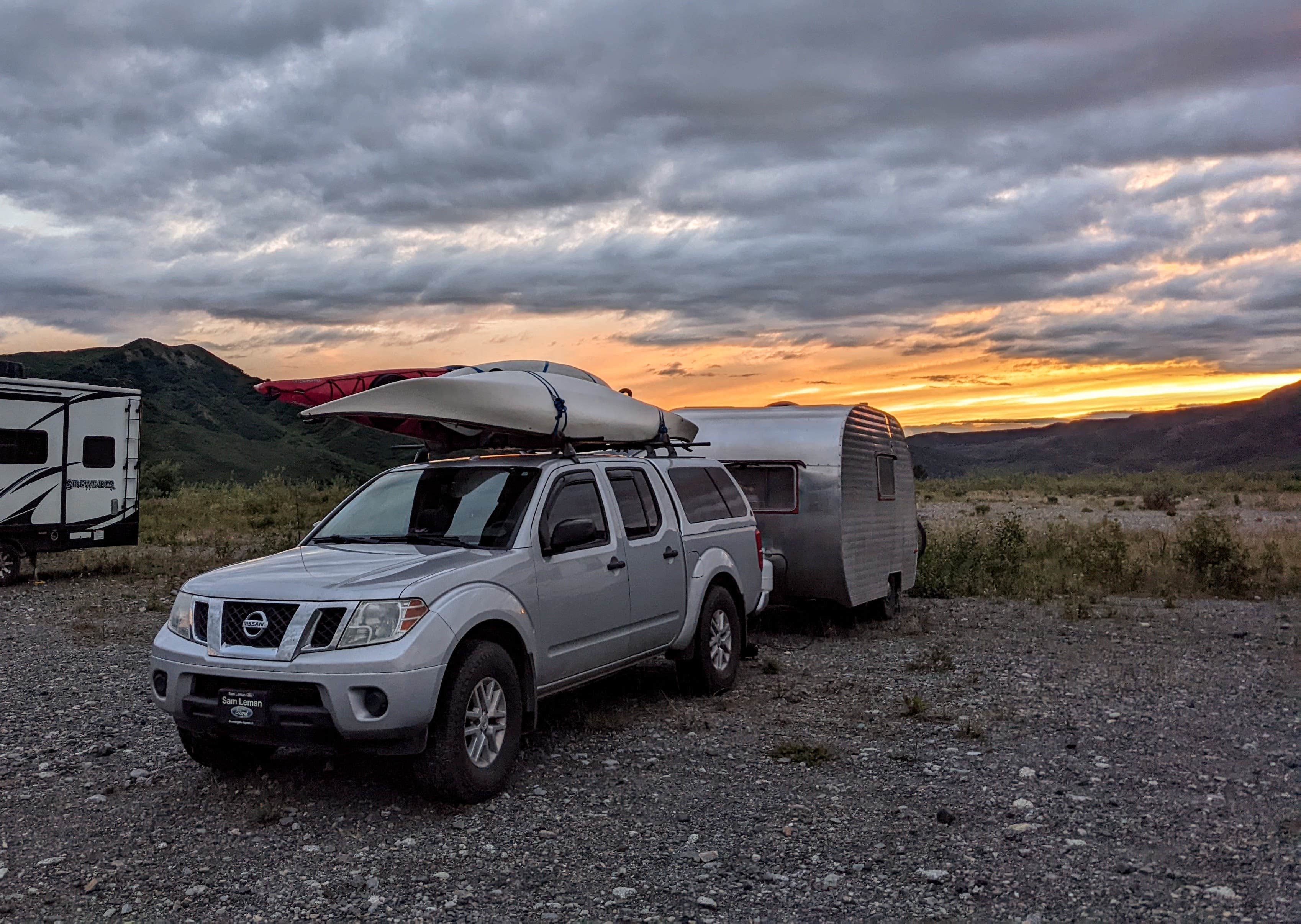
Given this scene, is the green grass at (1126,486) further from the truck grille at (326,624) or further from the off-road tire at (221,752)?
the truck grille at (326,624)

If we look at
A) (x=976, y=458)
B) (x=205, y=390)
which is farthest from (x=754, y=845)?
(x=976, y=458)

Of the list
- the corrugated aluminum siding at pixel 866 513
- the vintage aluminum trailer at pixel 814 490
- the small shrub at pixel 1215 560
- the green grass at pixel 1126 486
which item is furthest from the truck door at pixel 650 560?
the green grass at pixel 1126 486

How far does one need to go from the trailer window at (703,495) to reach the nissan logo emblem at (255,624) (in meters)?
3.70

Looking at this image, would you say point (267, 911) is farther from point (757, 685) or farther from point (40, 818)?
point (757, 685)

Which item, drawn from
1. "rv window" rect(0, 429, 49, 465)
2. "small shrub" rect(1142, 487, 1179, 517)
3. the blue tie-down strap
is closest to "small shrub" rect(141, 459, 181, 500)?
"rv window" rect(0, 429, 49, 465)

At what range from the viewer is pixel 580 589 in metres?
6.96

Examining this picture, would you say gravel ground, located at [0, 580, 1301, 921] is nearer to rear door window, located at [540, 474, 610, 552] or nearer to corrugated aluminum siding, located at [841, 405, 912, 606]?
rear door window, located at [540, 474, 610, 552]

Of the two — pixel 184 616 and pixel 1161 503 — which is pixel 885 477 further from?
pixel 1161 503

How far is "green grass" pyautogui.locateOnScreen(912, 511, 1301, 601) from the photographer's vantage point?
1564 cm

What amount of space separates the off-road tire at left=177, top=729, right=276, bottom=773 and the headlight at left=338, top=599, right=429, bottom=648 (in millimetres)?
1204

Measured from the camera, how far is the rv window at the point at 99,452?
16953 millimetres

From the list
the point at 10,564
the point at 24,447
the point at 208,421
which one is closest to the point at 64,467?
the point at 24,447

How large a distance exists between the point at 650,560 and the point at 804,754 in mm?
1759

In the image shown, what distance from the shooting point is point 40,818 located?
5922 millimetres
